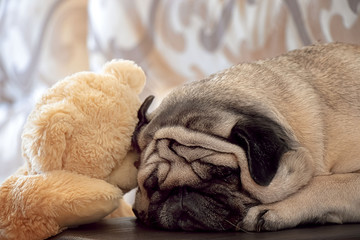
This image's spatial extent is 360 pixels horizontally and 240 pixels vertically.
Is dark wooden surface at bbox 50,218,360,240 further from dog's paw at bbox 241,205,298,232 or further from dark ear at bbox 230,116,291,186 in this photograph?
dark ear at bbox 230,116,291,186

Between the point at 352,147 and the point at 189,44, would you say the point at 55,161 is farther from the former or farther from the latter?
the point at 189,44

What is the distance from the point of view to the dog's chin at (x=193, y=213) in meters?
1.14

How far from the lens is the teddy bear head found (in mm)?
1234

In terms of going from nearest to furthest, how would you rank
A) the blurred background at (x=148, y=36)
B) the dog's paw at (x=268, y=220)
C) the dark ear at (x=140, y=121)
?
the dog's paw at (x=268, y=220) → the dark ear at (x=140, y=121) → the blurred background at (x=148, y=36)

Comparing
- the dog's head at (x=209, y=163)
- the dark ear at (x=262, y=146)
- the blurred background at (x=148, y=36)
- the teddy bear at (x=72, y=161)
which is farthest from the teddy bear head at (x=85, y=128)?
the blurred background at (x=148, y=36)

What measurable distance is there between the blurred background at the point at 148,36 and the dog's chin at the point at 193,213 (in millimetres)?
930

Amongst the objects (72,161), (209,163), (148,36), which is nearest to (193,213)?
(209,163)

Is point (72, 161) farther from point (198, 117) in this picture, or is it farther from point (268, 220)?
point (268, 220)

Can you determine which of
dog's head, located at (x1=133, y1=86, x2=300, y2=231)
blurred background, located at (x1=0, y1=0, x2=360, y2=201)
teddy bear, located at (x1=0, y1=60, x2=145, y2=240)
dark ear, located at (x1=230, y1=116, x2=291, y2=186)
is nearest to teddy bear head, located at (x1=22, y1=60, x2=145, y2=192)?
teddy bear, located at (x1=0, y1=60, x2=145, y2=240)

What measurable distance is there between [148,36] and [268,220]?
1.41 metres

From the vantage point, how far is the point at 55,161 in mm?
1236

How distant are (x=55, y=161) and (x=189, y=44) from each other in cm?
111

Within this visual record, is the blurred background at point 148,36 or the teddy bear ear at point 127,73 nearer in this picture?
the teddy bear ear at point 127,73

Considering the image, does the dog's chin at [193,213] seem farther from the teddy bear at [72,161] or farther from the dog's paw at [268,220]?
the teddy bear at [72,161]
